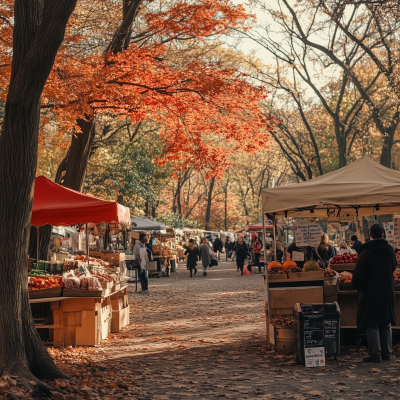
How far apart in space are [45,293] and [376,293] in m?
5.46

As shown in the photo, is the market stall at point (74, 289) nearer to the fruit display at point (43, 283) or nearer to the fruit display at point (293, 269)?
the fruit display at point (43, 283)

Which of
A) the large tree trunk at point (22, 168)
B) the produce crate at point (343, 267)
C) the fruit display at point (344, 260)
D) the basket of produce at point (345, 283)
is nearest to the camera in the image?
the large tree trunk at point (22, 168)

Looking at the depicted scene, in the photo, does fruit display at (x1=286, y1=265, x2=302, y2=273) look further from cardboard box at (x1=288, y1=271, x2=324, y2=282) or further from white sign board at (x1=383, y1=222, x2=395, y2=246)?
white sign board at (x1=383, y1=222, x2=395, y2=246)

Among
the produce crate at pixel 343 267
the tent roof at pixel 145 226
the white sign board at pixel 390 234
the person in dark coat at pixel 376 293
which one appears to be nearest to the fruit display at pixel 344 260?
the produce crate at pixel 343 267

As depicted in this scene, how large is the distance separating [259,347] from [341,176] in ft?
10.2

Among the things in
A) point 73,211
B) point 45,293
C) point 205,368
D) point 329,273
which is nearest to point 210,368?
point 205,368

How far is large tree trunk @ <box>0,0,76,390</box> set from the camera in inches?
269

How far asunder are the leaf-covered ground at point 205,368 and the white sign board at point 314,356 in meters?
0.15

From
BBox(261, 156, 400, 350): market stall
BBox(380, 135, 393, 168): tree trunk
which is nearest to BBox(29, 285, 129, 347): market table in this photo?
BBox(261, 156, 400, 350): market stall

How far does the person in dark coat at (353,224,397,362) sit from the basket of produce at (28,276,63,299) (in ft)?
16.5

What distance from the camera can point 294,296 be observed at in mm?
9852

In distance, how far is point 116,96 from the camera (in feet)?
51.7

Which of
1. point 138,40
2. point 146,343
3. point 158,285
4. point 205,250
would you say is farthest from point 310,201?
point 205,250

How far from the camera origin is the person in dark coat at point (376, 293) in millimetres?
8711
